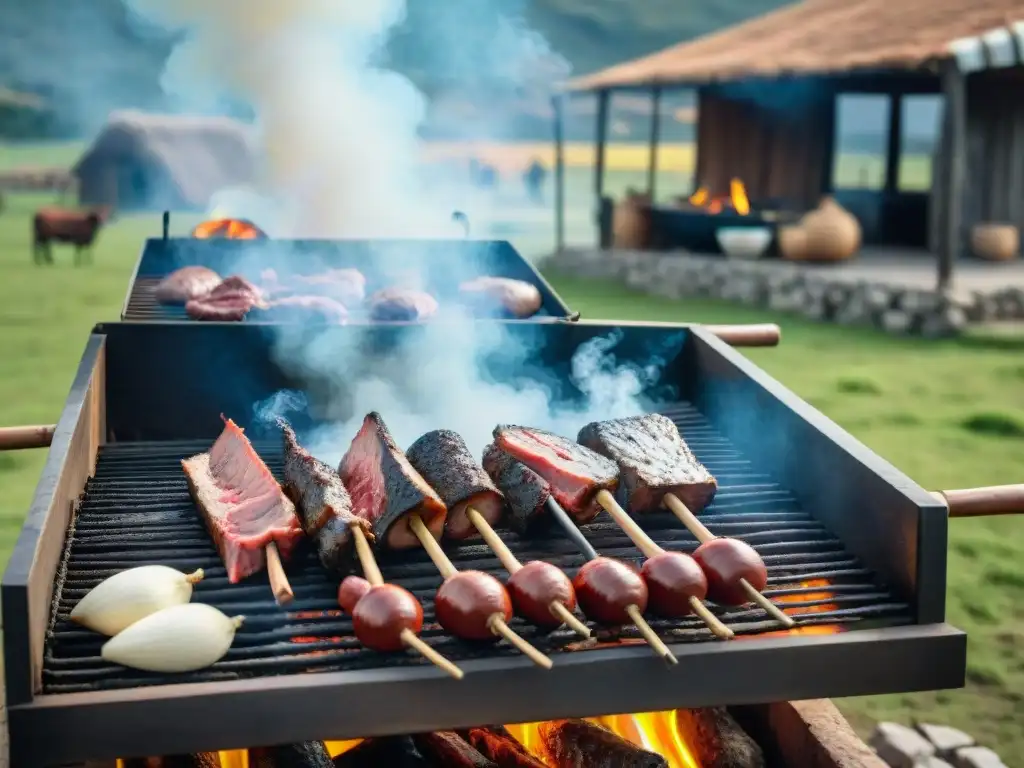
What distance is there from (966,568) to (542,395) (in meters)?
2.86

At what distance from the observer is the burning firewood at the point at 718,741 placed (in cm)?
289

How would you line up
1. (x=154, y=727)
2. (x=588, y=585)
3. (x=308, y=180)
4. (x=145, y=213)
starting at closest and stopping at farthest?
1. (x=154, y=727)
2. (x=588, y=585)
3. (x=308, y=180)
4. (x=145, y=213)

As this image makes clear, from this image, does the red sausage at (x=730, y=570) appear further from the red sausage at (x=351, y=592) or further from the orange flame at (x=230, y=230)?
the orange flame at (x=230, y=230)

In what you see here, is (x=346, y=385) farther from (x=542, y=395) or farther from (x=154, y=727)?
(x=154, y=727)

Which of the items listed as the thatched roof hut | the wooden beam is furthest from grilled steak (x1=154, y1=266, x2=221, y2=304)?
the thatched roof hut

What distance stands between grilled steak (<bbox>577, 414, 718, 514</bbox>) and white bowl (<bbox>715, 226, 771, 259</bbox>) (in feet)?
41.5

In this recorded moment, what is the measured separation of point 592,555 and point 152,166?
32660mm

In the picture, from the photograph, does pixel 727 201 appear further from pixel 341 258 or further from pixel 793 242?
pixel 341 258

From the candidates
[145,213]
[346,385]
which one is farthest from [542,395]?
[145,213]

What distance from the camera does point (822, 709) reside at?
9.81 feet

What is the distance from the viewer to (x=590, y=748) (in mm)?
2836

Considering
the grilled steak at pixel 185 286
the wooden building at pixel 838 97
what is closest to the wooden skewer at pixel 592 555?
the grilled steak at pixel 185 286

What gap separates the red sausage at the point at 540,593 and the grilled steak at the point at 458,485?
18.6 inches

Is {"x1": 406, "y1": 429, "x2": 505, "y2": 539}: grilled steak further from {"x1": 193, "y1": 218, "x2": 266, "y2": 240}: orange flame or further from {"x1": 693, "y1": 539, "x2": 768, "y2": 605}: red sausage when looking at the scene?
{"x1": 193, "y1": 218, "x2": 266, "y2": 240}: orange flame
